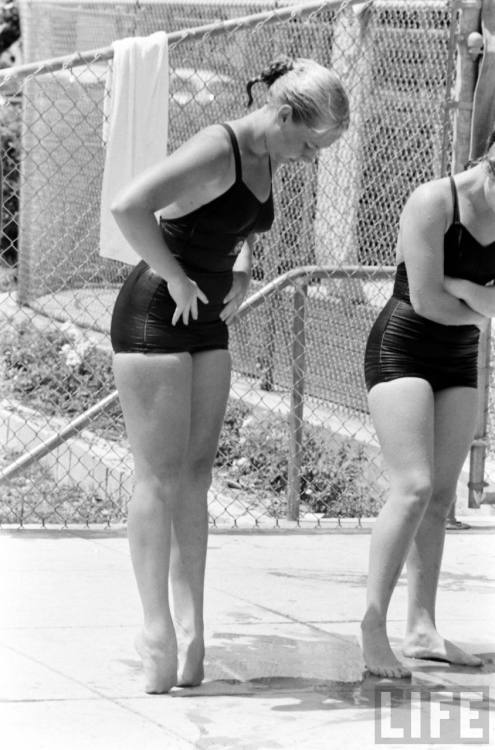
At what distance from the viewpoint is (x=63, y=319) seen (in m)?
11.2

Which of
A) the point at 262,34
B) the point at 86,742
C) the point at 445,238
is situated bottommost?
the point at 86,742

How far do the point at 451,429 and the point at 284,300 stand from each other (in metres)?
5.05

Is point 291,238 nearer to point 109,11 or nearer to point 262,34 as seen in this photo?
point 262,34

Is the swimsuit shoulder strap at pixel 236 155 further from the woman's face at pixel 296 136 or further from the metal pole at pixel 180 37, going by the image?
the metal pole at pixel 180 37

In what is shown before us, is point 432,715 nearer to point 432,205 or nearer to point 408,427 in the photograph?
point 408,427

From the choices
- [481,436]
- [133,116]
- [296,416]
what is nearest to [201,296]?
[133,116]

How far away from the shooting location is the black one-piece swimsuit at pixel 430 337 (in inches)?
175

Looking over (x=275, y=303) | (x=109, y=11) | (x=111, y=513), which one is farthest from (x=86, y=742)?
(x=109, y=11)

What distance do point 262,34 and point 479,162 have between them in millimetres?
5537

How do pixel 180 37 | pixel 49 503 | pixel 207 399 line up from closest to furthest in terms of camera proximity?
pixel 207 399
pixel 180 37
pixel 49 503

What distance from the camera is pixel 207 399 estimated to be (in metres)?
4.28

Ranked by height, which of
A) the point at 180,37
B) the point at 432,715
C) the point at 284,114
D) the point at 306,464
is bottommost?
the point at 432,715

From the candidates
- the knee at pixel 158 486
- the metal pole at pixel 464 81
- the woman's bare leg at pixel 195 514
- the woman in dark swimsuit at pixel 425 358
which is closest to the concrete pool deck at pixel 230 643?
the woman's bare leg at pixel 195 514

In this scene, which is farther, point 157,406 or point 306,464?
point 306,464
